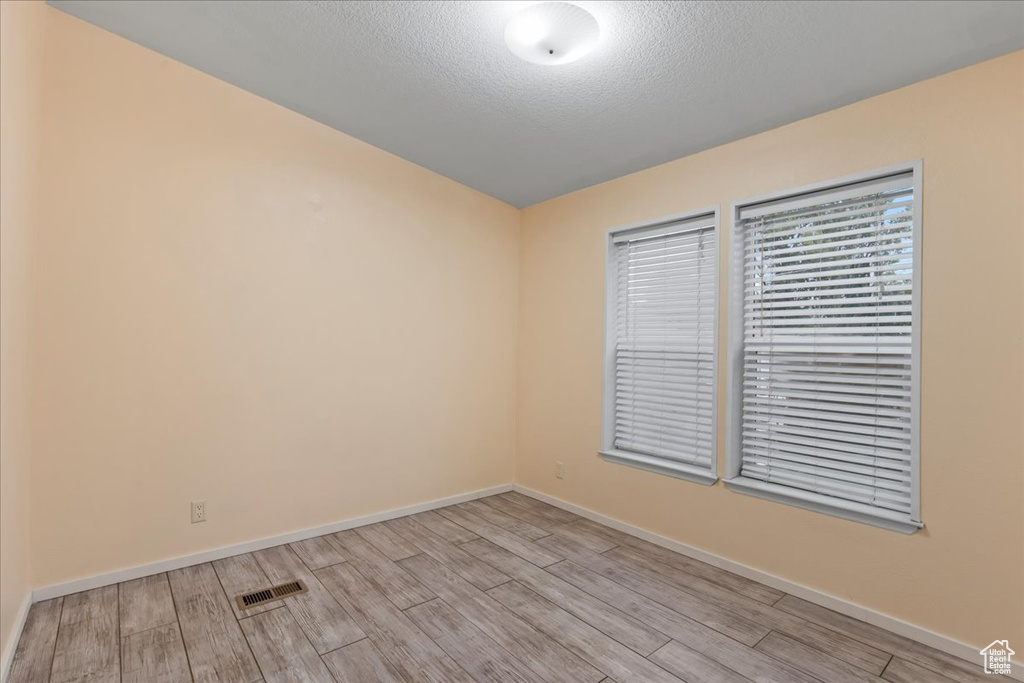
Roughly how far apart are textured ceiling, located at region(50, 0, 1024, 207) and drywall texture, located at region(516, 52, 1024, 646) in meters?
0.17

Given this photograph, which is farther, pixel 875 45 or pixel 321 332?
pixel 321 332

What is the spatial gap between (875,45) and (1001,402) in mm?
1560

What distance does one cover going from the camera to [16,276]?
200cm

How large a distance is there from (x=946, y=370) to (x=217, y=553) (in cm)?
384

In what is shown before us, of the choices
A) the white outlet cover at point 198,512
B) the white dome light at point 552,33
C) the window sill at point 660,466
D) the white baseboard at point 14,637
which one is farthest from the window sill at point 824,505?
the white baseboard at point 14,637

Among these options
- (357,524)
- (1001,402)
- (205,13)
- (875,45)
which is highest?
(205,13)

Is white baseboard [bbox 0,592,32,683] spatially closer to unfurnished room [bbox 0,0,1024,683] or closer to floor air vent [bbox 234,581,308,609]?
unfurnished room [bbox 0,0,1024,683]

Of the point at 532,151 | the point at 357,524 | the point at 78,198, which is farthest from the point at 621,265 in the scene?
the point at 78,198

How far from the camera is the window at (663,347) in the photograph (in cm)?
307

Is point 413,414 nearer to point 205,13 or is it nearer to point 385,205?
point 385,205

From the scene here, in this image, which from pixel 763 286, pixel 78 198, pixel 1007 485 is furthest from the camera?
pixel 763 286

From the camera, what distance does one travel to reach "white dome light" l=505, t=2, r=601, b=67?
1977 mm

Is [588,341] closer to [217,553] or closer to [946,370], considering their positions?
[946,370]

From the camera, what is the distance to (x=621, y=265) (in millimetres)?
3623
